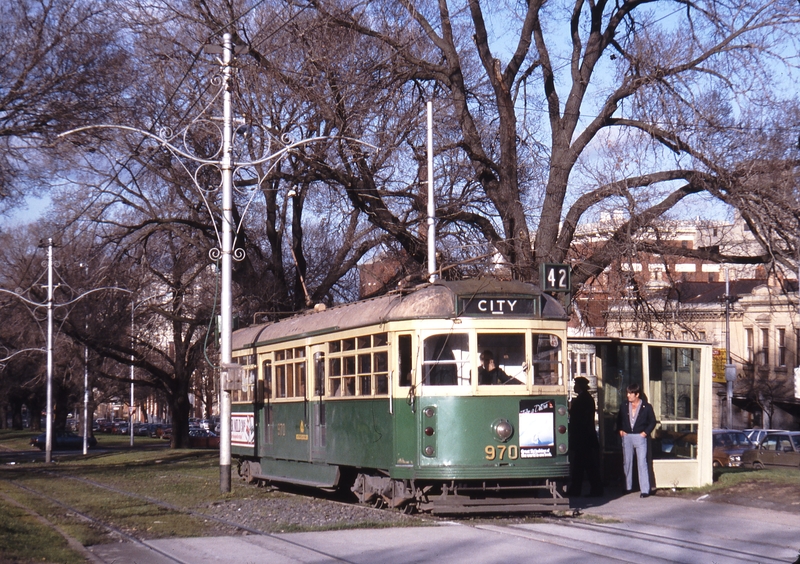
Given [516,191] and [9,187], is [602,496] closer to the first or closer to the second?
[516,191]

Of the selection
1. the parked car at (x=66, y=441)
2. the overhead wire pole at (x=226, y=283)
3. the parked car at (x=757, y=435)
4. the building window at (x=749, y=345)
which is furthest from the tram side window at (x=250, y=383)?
the building window at (x=749, y=345)

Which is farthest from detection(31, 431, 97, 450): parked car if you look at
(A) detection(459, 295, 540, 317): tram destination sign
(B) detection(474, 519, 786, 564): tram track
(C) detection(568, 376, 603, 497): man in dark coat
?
(B) detection(474, 519, 786, 564): tram track

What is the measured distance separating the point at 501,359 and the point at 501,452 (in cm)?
115

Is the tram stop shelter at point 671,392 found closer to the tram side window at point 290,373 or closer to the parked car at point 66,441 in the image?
the tram side window at point 290,373

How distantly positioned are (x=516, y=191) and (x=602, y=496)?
23.1 feet

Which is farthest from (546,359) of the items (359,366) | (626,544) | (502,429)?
(626,544)

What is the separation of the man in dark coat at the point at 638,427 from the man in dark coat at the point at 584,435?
0.51 metres

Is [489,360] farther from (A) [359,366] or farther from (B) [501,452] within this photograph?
(A) [359,366]

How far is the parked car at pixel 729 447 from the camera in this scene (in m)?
34.2

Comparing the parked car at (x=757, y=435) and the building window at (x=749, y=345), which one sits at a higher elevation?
the building window at (x=749, y=345)

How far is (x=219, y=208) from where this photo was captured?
2542 centimetres

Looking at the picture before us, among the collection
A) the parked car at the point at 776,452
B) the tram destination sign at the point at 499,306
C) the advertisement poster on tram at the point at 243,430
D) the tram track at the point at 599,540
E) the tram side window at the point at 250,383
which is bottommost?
the parked car at the point at 776,452

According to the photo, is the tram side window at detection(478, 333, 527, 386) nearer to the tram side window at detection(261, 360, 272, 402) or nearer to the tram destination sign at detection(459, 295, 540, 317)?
the tram destination sign at detection(459, 295, 540, 317)

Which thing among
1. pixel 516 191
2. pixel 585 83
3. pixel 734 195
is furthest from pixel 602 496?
pixel 585 83
